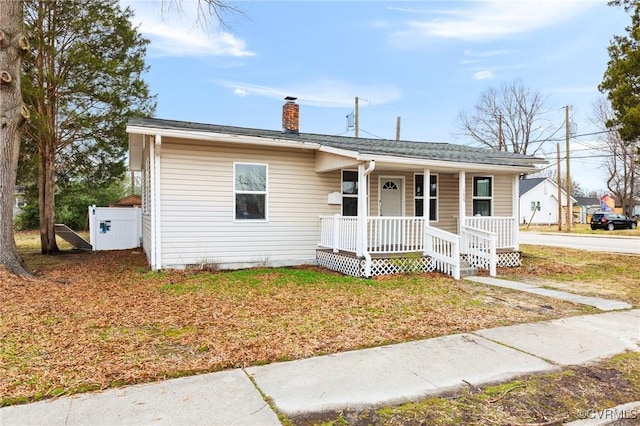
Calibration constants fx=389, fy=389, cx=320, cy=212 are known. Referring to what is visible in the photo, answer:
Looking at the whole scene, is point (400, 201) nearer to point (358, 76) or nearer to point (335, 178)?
point (335, 178)

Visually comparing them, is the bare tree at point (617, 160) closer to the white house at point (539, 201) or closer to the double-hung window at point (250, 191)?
the white house at point (539, 201)

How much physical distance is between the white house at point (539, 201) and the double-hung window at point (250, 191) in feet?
136

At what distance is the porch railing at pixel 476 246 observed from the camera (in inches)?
384

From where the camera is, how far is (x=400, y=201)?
36.5 feet

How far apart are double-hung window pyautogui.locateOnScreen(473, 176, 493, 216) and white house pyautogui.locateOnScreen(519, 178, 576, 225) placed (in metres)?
36.0

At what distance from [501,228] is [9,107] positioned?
38.0ft

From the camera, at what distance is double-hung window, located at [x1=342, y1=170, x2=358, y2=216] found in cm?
1038

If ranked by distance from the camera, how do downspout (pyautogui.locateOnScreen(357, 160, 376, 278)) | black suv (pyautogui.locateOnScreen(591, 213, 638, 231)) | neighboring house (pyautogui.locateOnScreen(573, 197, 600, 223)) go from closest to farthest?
downspout (pyautogui.locateOnScreen(357, 160, 376, 278)) → black suv (pyautogui.locateOnScreen(591, 213, 638, 231)) → neighboring house (pyautogui.locateOnScreen(573, 197, 600, 223))

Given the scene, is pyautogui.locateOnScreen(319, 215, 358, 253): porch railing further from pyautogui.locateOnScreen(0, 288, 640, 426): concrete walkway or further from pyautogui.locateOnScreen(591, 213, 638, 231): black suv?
pyautogui.locateOnScreen(591, 213, 638, 231): black suv

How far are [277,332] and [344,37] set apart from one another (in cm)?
1291

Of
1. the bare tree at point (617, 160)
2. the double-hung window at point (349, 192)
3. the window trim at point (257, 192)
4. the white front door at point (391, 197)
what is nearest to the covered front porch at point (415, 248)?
the double-hung window at point (349, 192)

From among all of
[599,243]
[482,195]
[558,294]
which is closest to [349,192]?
[482,195]

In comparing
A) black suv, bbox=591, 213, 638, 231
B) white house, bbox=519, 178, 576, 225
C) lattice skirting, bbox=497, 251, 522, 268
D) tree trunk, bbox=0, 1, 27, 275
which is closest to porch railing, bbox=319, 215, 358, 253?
lattice skirting, bbox=497, 251, 522, 268

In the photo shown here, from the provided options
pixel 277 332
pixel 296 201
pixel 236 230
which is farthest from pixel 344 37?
pixel 277 332
